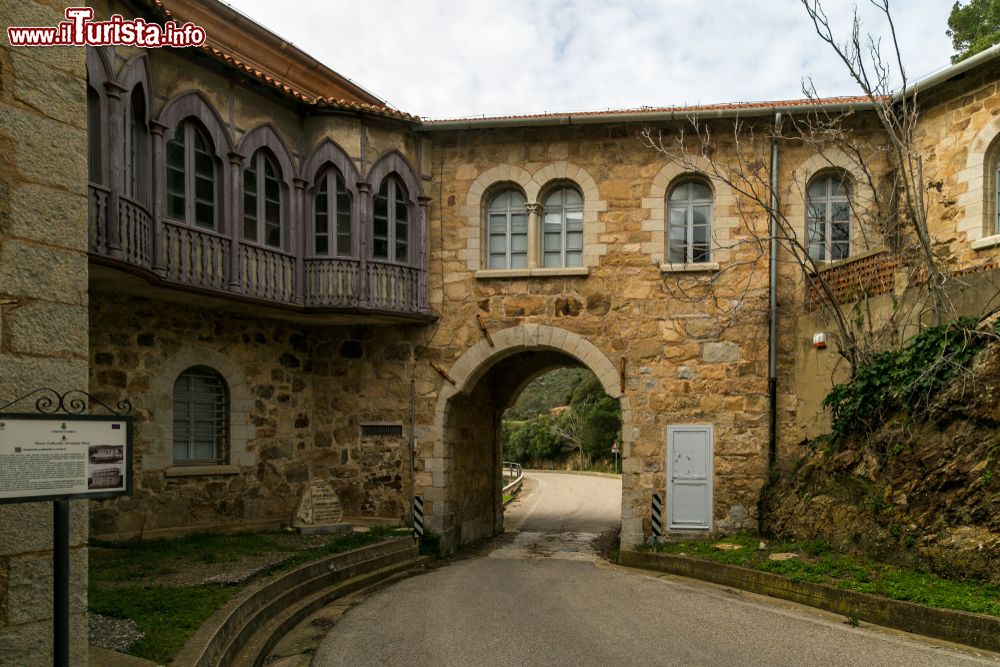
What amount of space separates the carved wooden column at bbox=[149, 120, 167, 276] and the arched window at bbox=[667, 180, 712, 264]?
7997 millimetres

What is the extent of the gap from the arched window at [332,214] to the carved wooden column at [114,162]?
3974 millimetres

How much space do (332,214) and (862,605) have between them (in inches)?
367

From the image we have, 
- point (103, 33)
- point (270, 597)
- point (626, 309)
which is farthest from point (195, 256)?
point (626, 309)

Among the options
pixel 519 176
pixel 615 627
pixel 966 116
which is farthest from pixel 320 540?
pixel 966 116

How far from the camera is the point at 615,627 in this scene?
7.78 m

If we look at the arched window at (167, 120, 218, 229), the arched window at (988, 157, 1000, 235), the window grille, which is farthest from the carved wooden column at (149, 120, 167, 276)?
the arched window at (988, 157, 1000, 235)

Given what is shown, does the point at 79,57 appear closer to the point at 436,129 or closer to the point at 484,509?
the point at 436,129

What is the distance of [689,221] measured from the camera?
13.4m

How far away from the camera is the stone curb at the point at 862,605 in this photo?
7.08 metres

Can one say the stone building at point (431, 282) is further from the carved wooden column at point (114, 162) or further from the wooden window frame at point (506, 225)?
the carved wooden column at point (114, 162)

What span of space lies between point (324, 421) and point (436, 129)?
5.51 m

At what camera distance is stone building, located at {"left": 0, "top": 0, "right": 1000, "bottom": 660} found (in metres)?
11.0

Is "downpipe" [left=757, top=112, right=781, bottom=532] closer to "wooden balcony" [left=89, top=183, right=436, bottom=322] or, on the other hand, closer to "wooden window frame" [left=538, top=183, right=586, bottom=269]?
"wooden window frame" [left=538, top=183, right=586, bottom=269]

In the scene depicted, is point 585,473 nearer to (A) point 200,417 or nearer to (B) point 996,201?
(A) point 200,417
